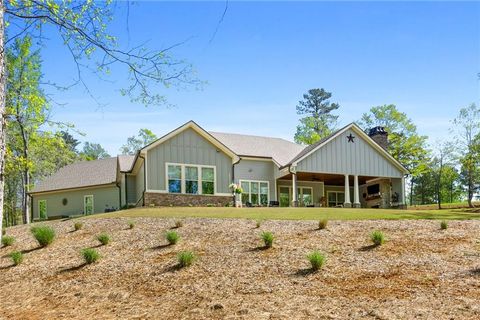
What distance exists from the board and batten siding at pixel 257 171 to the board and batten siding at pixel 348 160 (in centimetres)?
276

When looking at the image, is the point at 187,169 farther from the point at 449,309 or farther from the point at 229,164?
the point at 449,309

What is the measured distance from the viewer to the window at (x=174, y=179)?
23844mm

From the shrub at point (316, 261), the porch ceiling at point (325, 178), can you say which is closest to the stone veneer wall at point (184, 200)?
the porch ceiling at point (325, 178)

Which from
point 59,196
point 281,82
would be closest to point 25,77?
point 59,196

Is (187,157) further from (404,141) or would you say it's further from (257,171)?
(404,141)

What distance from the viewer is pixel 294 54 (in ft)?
37.8

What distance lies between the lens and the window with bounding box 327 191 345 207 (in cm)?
3275

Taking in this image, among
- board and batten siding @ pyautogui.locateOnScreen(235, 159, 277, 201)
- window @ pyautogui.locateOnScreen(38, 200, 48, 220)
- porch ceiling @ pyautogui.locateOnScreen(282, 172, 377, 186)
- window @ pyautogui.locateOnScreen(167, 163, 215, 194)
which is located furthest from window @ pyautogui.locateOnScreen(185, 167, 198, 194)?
window @ pyautogui.locateOnScreen(38, 200, 48, 220)

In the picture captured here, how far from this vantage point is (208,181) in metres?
24.8

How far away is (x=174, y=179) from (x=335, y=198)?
13.7 m

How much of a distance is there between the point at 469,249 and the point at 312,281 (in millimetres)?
4167

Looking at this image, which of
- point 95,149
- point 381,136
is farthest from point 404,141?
point 95,149

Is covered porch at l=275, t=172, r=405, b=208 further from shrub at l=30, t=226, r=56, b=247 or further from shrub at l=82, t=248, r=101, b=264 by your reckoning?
shrub at l=82, t=248, r=101, b=264

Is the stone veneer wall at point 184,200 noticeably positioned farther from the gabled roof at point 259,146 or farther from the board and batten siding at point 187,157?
the gabled roof at point 259,146
